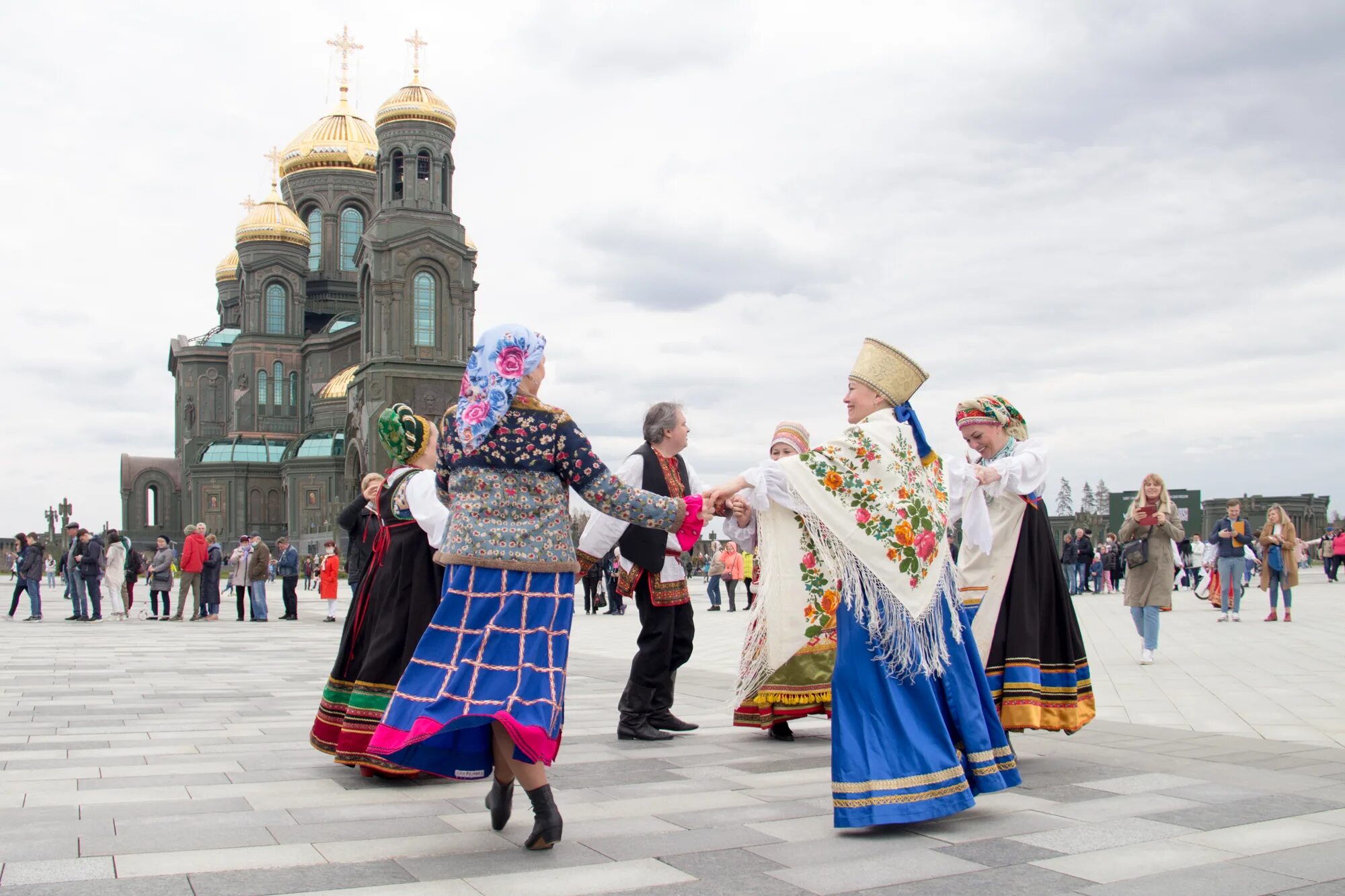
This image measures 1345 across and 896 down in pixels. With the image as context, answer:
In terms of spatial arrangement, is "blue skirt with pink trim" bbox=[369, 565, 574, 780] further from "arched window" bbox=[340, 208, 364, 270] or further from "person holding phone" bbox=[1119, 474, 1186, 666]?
"arched window" bbox=[340, 208, 364, 270]

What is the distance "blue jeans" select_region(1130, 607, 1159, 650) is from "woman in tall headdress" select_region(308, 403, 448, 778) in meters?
6.98

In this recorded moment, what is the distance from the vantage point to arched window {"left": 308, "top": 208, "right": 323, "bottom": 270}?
215 feet

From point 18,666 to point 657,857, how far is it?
9169 mm

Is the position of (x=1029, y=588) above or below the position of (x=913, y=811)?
above

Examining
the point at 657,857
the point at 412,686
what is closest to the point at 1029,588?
the point at 657,857

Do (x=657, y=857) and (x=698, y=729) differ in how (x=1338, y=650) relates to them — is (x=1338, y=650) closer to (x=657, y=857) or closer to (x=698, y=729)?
(x=698, y=729)

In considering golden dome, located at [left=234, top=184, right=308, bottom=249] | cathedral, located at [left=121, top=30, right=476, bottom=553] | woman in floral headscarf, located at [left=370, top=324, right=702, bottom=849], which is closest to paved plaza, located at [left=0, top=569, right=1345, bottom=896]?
woman in floral headscarf, located at [left=370, top=324, right=702, bottom=849]

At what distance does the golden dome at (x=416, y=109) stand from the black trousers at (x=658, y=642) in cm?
4997

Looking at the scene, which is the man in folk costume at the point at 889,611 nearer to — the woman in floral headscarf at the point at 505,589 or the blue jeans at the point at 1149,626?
the woman in floral headscarf at the point at 505,589

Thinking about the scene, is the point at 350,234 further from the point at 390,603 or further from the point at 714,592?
the point at 390,603

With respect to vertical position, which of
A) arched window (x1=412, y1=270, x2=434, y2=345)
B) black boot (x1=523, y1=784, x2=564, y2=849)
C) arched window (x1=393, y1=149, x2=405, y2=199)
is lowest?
black boot (x1=523, y1=784, x2=564, y2=849)

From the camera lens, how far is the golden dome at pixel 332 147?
65125 mm

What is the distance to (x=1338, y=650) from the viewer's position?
1097cm

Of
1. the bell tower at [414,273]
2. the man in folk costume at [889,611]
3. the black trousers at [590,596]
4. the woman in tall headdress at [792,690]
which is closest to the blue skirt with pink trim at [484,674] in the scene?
the man in folk costume at [889,611]
